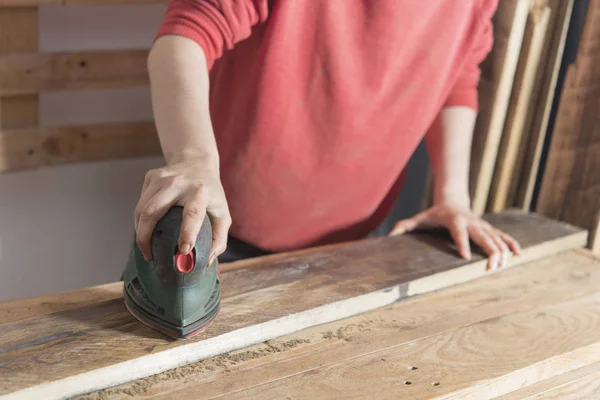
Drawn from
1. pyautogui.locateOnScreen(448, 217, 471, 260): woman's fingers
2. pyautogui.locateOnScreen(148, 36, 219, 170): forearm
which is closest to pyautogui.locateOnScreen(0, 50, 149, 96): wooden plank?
pyautogui.locateOnScreen(148, 36, 219, 170): forearm

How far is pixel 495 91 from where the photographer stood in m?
1.71

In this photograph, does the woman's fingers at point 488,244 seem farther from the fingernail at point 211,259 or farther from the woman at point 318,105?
the fingernail at point 211,259

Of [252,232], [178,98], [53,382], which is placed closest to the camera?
[53,382]

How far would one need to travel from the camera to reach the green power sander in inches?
37.2

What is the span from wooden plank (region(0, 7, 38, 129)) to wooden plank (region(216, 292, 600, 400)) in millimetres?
1067

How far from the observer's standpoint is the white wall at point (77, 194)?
1.75 meters

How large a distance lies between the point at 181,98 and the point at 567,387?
736 millimetres

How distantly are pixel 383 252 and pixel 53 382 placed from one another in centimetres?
68

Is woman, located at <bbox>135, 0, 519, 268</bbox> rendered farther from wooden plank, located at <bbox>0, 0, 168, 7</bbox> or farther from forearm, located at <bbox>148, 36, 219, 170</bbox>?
wooden plank, located at <bbox>0, 0, 168, 7</bbox>

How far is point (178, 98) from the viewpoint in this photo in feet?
3.58

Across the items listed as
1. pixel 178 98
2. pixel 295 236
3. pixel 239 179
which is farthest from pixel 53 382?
pixel 295 236

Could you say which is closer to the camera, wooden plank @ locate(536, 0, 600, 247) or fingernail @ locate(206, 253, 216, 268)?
fingernail @ locate(206, 253, 216, 268)

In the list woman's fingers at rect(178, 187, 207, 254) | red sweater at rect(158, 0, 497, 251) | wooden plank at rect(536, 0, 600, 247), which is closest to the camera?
woman's fingers at rect(178, 187, 207, 254)

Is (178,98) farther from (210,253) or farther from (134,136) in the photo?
(134,136)
